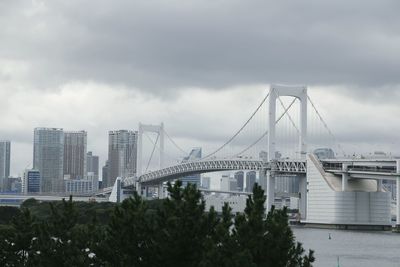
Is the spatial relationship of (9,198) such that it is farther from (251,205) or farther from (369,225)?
(251,205)

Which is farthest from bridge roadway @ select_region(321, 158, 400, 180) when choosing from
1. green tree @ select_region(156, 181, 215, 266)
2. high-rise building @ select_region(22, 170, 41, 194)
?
high-rise building @ select_region(22, 170, 41, 194)

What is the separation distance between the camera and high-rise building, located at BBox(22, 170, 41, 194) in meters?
154

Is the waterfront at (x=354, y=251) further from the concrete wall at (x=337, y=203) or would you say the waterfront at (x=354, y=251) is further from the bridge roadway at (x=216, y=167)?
the bridge roadway at (x=216, y=167)

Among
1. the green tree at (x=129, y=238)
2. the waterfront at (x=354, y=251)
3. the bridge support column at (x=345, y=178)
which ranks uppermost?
the bridge support column at (x=345, y=178)

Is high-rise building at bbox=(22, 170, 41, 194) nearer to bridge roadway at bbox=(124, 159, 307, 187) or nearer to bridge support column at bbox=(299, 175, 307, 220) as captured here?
bridge roadway at bbox=(124, 159, 307, 187)

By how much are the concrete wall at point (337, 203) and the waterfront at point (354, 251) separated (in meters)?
12.9

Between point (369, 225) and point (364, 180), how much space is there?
3.83 metres

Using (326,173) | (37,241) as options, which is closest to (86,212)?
(326,173)

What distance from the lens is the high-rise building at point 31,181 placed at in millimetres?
154500

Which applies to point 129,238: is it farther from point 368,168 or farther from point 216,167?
point 216,167

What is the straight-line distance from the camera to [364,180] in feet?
233

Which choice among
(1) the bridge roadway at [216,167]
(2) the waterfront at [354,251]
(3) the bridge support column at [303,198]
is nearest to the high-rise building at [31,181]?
(1) the bridge roadway at [216,167]

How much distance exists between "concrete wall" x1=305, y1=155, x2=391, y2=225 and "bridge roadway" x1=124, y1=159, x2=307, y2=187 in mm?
2201

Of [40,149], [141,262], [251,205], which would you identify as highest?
[40,149]
